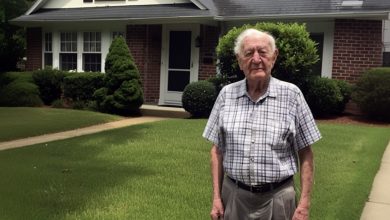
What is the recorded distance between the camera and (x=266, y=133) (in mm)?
2898

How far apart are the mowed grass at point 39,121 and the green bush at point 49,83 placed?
2188 mm

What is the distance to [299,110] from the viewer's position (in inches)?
117

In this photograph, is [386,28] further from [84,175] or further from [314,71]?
[84,175]

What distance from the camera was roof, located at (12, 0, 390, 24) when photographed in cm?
1310

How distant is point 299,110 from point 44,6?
1724 centimetres

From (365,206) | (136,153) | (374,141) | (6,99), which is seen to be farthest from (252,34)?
(6,99)

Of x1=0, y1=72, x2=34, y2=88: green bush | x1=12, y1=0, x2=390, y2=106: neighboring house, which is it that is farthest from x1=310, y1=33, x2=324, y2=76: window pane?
x1=0, y1=72, x2=34, y2=88: green bush

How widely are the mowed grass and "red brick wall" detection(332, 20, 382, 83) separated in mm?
5925

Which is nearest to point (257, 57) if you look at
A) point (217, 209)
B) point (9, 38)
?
point (217, 209)

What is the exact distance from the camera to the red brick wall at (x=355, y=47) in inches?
522

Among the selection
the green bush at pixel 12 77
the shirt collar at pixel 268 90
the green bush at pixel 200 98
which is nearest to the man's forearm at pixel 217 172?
the shirt collar at pixel 268 90

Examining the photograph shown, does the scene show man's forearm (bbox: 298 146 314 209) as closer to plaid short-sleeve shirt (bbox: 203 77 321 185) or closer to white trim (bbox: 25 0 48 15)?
plaid short-sleeve shirt (bbox: 203 77 321 185)

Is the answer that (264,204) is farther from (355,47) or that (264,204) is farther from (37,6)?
(37,6)

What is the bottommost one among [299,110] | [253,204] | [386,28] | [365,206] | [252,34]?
[365,206]
